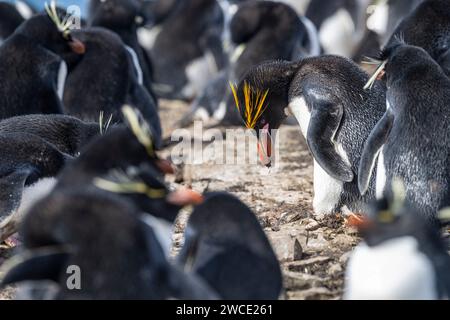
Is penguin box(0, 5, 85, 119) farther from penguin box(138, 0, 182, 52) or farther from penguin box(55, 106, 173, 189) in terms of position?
penguin box(138, 0, 182, 52)

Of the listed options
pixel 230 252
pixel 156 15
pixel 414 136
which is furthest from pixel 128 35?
pixel 230 252

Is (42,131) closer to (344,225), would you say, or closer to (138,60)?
(344,225)

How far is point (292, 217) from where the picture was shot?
559 cm

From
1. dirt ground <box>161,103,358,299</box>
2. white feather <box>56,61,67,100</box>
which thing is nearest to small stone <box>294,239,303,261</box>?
dirt ground <box>161,103,358,299</box>

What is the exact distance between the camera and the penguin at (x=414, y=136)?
4.80 metres

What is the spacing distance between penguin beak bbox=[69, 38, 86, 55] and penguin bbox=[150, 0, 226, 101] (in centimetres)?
437

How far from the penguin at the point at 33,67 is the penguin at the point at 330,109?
5.83 ft

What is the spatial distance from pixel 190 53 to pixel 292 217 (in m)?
6.46

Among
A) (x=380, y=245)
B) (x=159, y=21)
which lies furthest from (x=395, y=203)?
(x=159, y=21)

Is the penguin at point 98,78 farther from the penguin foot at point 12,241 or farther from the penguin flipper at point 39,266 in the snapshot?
the penguin flipper at point 39,266

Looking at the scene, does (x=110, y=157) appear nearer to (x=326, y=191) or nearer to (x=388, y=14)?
(x=326, y=191)

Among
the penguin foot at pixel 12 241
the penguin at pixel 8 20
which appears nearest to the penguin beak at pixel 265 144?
the penguin foot at pixel 12 241

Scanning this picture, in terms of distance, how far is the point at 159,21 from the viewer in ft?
42.5
